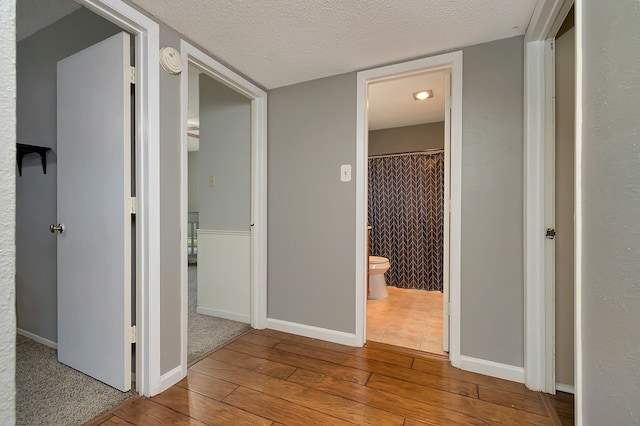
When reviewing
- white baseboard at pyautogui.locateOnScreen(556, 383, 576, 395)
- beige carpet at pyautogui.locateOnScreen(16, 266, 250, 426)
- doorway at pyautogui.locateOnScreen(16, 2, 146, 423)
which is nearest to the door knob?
doorway at pyautogui.locateOnScreen(16, 2, 146, 423)

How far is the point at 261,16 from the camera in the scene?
1.58 m

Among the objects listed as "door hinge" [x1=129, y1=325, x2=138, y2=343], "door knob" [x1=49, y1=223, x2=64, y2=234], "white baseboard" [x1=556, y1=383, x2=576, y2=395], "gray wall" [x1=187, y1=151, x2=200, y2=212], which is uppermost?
"gray wall" [x1=187, y1=151, x2=200, y2=212]

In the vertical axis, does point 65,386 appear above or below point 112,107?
below

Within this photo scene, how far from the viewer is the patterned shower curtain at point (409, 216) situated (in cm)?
377

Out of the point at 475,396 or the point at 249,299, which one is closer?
the point at 475,396

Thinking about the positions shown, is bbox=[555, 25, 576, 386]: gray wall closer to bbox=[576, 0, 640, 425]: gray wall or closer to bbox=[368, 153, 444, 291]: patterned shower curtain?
bbox=[576, 0, 640, 425]: gray wall

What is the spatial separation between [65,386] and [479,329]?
2.54 m

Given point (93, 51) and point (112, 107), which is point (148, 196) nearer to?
point (112, 107)

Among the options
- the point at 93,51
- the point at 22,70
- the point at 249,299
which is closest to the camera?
the point at 93,51

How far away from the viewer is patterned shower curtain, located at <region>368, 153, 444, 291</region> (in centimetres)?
377

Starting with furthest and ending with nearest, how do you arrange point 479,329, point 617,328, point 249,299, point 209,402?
point 249,299 → point 479,329 → point 209,402 → point 617,328

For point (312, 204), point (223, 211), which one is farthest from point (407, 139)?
point (223, 211)

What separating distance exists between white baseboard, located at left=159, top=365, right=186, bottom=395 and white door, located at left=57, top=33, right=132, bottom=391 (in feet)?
0.59

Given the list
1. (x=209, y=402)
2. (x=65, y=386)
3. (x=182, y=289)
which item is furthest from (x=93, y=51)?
(x=209, y=402)
